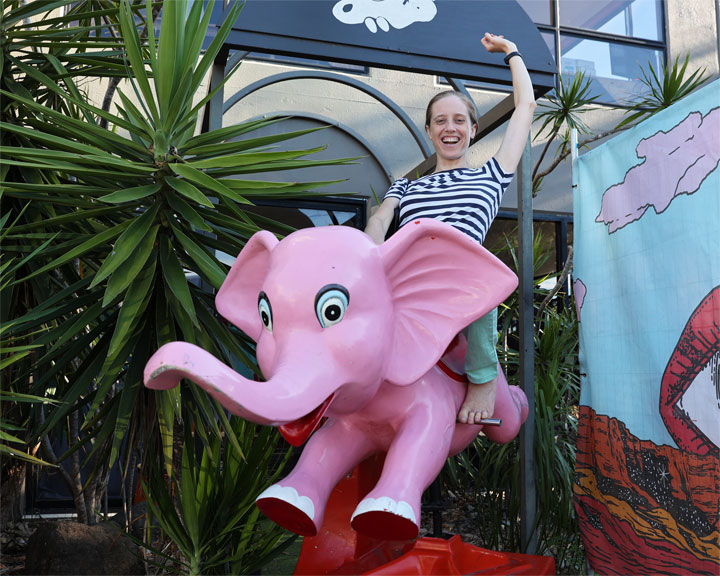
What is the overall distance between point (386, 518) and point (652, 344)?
1.08 metres

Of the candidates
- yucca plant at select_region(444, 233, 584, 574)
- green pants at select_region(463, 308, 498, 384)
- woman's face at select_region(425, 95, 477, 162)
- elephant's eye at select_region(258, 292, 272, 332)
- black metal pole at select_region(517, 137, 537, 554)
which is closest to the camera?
elephant's eye at select_region(258, 292, 272, 332)

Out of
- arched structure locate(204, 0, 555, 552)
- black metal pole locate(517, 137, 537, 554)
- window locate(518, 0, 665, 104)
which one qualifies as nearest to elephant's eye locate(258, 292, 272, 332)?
arched structure locate(204, 0, 555, 552)

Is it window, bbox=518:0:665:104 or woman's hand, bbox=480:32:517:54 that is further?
window, bbox=518:0:665:104

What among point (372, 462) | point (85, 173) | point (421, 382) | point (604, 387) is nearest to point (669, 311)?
point (604, 387)

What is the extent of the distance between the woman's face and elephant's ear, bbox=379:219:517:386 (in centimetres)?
52

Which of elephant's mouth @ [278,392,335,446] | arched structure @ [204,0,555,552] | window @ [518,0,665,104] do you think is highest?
window @ [518,0,665,104]

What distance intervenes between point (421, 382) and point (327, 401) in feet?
1.17

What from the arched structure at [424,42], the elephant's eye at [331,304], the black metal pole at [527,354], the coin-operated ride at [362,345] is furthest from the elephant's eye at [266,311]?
the black metal pole at [527,354]

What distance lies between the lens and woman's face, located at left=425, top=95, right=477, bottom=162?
1.98m

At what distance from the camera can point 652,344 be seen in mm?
1984

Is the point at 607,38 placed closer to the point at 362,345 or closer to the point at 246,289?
the point at 246,289

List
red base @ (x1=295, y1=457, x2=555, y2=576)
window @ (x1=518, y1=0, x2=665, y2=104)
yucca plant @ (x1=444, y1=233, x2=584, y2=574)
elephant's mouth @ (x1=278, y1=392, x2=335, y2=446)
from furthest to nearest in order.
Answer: window @ (x1=518, y1=0, x2=665, y2=104) → yucca plant @ (x1=444, y1=233, x2=584, y2=574) → red base @ (x1=295, y1=457, x2=555, y2=576) → elephant's mouth @ (x1=278, y1=392, x2=335, y2=446)

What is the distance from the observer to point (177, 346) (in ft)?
3.78

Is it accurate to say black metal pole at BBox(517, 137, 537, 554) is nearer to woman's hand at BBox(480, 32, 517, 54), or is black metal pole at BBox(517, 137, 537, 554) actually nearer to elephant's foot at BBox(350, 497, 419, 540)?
woman's hand at BBox(480, 32, 517, 54)
